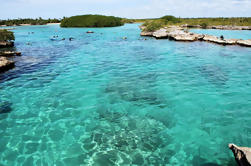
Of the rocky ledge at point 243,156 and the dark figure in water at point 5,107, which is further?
the dark figure in water at point 5,107

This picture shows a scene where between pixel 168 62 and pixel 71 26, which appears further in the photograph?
pixel 71 26

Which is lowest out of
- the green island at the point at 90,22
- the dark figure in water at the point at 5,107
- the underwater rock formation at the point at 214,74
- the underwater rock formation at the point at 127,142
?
the underwater rock formation at the point at 127,142

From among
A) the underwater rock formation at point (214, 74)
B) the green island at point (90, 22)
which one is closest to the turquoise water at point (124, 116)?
the underwater rock formation at point (214, 74)

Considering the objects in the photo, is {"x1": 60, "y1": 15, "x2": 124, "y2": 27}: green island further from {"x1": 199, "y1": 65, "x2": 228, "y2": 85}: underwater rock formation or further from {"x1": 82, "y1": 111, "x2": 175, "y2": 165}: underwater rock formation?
{"x1": 82, "y1": 111, "x2": 175, "y2": 165}: underwater rock formation

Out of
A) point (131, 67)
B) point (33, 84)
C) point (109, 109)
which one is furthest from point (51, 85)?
point (131, 67)

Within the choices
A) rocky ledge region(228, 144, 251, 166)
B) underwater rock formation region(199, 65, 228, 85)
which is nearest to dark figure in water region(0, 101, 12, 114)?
rocky ledge region(228, 144, 251, 166)

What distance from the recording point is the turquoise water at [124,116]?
1127cm

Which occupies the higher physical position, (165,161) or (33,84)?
(33,84)

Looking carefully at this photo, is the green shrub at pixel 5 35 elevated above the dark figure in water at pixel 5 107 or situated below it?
above

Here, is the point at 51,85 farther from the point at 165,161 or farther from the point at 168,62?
the point at 168,62

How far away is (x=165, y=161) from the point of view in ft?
35.1

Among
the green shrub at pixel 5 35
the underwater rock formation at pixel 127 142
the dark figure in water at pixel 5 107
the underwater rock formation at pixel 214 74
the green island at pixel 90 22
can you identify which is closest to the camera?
the underwater rock formation at pixel 127 142

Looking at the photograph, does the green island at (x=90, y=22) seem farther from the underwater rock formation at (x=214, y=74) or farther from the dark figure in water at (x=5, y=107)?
the dark figure in water at (x=5, y=107)

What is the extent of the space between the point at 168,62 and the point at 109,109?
1996 cm
